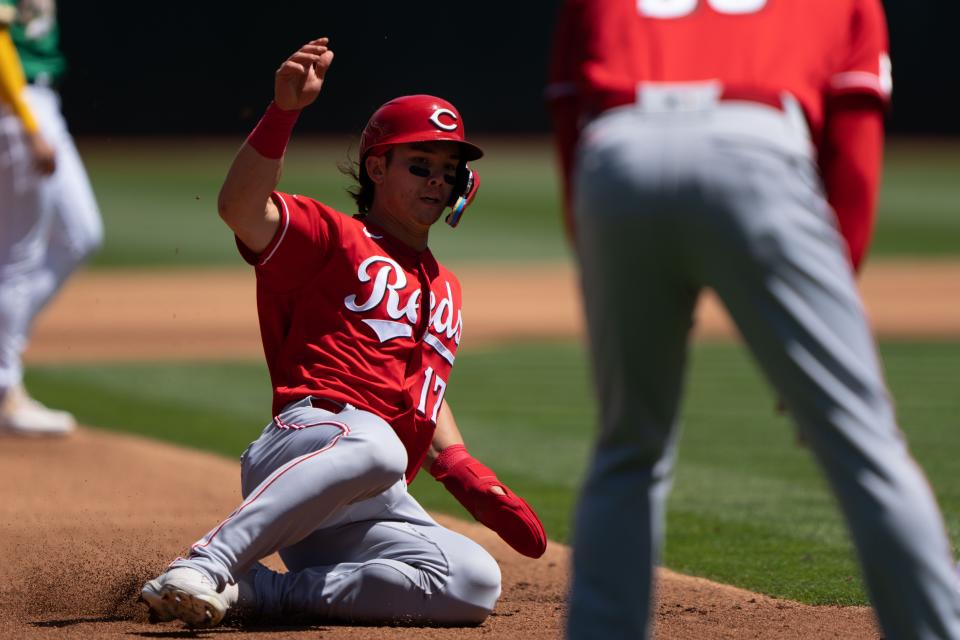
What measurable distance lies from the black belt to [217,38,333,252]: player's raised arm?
428 mm

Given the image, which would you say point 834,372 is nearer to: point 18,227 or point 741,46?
point 741,46

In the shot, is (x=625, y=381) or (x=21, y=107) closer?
(x=625, y=381)

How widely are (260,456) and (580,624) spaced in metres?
1.42

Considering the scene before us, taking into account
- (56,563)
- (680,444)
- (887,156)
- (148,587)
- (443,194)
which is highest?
(443,194)

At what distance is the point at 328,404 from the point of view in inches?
148

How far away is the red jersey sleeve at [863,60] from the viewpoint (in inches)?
98.3

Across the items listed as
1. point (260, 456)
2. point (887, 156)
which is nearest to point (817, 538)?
point (260, 456)

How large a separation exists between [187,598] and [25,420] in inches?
149

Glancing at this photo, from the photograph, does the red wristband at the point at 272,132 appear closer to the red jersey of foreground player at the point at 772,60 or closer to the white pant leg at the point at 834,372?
the red jersey of foreground player at the point at 772,60

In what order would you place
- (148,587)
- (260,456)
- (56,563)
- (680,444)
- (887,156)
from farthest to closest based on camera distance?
(887,156) < (680,444) < (56,563) < (260,456) < (148,587)

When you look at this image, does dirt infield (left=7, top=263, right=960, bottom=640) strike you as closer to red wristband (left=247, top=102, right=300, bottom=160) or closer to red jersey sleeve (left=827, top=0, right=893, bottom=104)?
red wristband (left=247, top=102, right=300, bottom=160)

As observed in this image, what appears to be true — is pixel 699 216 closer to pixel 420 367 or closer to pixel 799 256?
pixel 799 256

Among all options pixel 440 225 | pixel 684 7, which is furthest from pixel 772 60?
pixel 440 225

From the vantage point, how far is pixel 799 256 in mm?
2365
